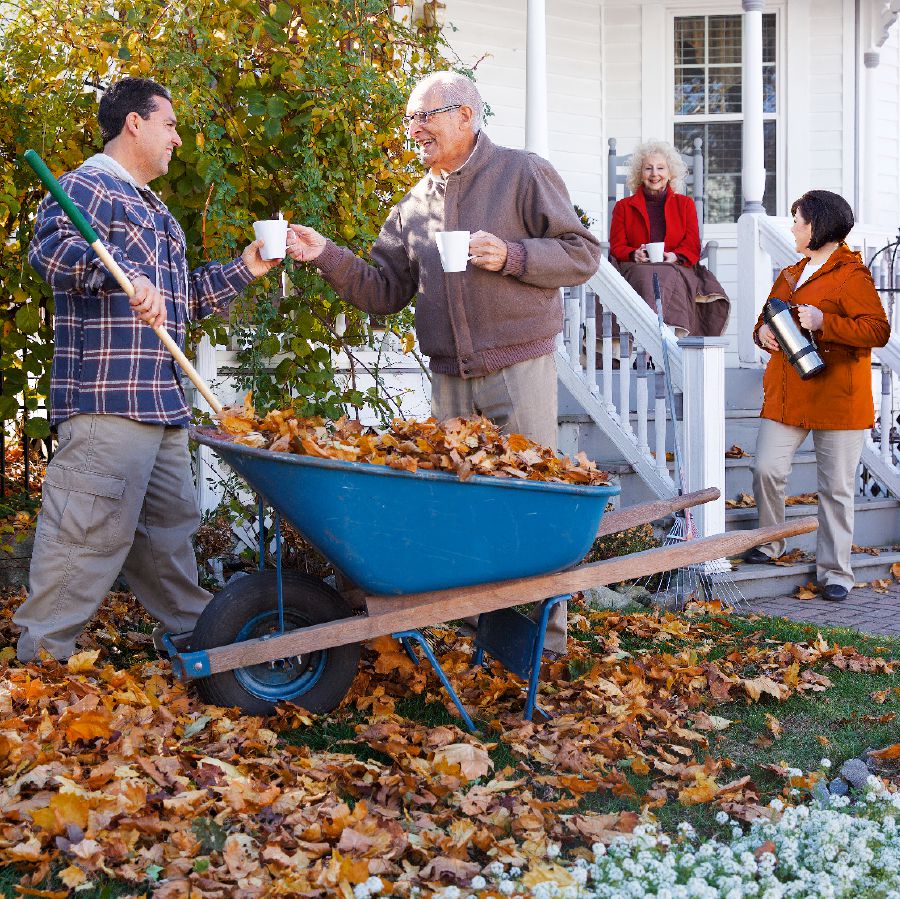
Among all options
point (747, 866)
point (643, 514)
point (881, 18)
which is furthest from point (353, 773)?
point (881, 18)

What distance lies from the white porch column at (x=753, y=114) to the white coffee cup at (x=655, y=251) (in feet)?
2.31

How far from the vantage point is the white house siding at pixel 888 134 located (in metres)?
10.0

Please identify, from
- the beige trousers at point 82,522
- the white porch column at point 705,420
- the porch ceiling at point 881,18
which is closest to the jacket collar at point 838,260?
the white porch column at point 705,420

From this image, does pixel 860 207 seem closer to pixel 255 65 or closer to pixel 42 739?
pixel 255 65

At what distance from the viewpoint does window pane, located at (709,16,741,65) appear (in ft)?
32.4

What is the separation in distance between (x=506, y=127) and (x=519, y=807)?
7.19 m

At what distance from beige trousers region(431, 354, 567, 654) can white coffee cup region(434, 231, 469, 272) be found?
772 millimetres

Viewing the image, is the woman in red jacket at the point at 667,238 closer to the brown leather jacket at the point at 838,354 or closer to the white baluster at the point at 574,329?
the white baluster at the point at 574,329

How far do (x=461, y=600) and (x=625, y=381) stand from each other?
3309 mm

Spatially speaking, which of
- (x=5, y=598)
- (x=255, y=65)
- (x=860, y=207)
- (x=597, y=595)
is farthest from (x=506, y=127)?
(x=5, y=598)

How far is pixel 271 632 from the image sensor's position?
12.3ft

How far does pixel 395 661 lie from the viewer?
4285mm

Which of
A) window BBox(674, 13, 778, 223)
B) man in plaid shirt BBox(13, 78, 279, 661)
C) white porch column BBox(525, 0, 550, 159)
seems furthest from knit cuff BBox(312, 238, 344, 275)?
window BBox(674, 13, 778, 223)

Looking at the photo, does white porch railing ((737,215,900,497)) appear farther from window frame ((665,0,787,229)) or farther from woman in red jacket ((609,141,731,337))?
window frame ((665,0,787,229))
